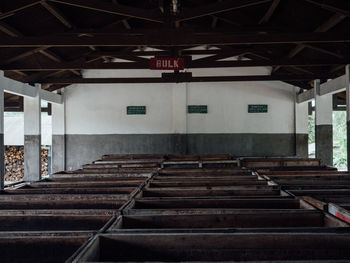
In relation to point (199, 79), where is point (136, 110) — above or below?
below

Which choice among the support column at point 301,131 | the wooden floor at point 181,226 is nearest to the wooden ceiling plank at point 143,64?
the support column at point 301,131

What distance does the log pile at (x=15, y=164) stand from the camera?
12250 mm

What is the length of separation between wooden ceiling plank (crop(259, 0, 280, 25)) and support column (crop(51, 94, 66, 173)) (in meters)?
7.73

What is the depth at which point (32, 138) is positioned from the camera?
30.0 ft

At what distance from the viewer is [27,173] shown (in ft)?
30.0

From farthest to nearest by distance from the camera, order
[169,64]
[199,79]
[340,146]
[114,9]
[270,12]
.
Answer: [340,146]
[199,79]
[270,12]
[169,64]
[114,9]

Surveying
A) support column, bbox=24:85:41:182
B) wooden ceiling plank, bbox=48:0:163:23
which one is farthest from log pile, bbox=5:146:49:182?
wooden ceiling plank, bbox=48:0:163:23

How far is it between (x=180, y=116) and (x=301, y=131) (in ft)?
14.7

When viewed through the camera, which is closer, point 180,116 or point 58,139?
point 180,116

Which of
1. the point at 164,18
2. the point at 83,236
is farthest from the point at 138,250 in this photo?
the point at 164,18

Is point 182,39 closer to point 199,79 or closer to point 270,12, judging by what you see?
point 270,12

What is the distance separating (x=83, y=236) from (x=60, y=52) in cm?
744

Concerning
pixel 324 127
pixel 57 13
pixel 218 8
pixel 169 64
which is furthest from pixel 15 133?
pixel 324 127

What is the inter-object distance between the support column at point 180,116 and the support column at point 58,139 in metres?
4.20
